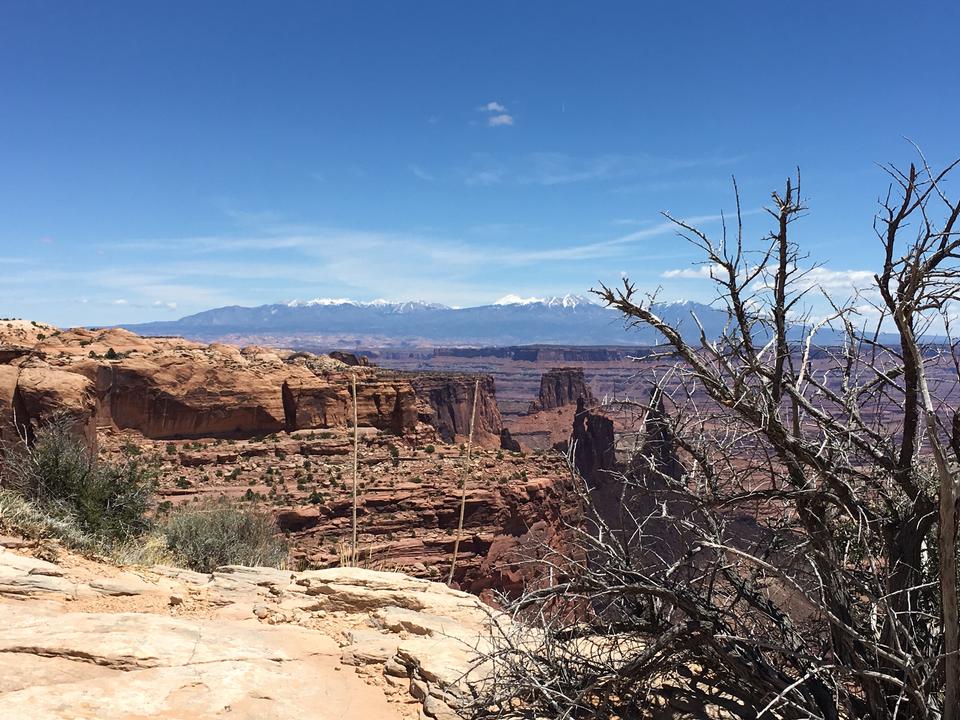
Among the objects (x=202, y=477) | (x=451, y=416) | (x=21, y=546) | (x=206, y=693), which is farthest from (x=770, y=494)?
(x=451, y=416)

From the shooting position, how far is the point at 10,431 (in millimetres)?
13133

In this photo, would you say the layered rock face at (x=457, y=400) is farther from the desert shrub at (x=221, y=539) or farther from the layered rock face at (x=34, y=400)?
the layered rock face at (x=34, y=400)

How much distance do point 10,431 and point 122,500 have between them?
3563 mm

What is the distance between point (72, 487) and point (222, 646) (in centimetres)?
719

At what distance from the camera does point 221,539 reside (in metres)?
14.1

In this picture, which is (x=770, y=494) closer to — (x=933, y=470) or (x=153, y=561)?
(x=933, y=470)

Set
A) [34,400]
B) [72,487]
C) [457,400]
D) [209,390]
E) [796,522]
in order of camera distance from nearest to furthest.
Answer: [796,522]
[72,487]
[34,400]
[209,390]
[457,400]

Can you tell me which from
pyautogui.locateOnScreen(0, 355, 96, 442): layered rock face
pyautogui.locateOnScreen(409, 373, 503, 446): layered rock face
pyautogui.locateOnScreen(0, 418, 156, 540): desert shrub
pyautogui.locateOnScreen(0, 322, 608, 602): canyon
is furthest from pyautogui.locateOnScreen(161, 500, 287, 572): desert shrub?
pyautogui.locateOnScreen(409, 373, 503, 446): layered rock face

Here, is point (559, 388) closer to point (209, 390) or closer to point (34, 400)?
point (209, 390)

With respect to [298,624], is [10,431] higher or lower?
higher

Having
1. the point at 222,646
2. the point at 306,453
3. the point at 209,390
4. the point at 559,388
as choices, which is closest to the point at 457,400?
the point at 559,388

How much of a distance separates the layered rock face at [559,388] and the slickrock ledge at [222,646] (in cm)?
9534

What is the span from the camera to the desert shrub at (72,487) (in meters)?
10.4

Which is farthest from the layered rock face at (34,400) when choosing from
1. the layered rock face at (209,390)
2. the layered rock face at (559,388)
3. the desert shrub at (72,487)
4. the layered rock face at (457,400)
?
the layered rock face at (559,388)
